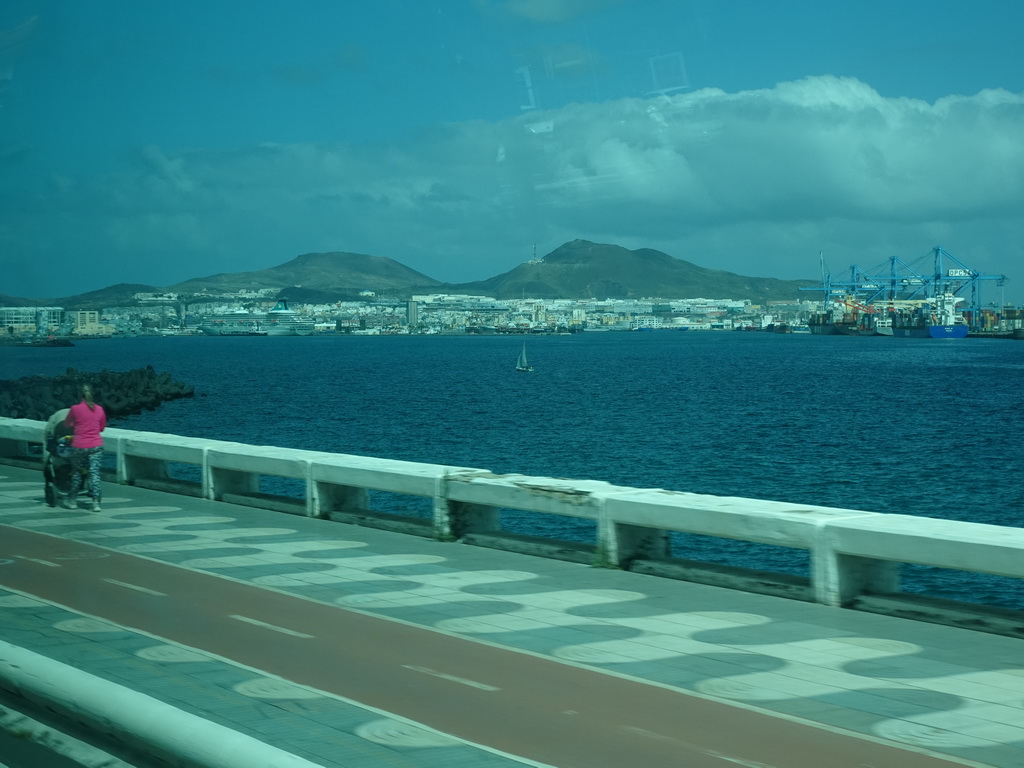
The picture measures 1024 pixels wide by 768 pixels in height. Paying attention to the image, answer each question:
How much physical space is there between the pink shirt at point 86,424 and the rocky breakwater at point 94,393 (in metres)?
33.0

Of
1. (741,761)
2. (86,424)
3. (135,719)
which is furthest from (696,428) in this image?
(135,719)

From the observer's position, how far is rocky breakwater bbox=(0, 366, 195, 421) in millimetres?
54594

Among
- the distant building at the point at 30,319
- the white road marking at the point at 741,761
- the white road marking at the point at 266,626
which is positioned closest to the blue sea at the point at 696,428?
the distant building at the point at 30,319

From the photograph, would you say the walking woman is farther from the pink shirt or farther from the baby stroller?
the baby stroller

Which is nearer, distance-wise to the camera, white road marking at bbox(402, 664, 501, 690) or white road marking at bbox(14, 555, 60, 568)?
white road marking at bbox(402, 664, 501, 690)

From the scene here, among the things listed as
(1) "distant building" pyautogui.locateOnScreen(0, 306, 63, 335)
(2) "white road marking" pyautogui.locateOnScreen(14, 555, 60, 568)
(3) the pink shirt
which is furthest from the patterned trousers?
(1) "distant building" pyautogui.locateOnScreen(0, 306, 63, 335)

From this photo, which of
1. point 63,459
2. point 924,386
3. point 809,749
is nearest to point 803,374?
point 924,386

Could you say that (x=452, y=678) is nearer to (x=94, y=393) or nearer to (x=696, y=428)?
(x=696, y=428)

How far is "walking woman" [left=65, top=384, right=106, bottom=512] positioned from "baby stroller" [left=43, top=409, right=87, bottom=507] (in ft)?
0.37

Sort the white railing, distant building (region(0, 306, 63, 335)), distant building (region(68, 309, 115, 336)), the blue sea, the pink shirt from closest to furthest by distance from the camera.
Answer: the white railing → the pink shirt → the blue sea → distant building (region(0, 306, 63, 335)) → distant building (region(68, 309, 115, 336))

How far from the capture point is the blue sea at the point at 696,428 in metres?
36.4

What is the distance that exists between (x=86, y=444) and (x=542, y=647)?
9443 millimetres

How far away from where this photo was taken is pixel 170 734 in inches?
204

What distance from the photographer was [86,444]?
15844mm
